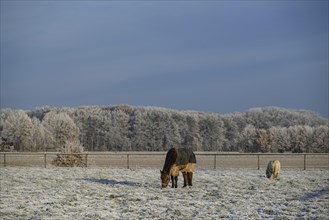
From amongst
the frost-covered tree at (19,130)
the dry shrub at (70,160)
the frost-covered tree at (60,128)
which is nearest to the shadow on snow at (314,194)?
the dry shrub at (70,160)

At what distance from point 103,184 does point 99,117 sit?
106 meters

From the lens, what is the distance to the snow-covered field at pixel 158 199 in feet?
42.1

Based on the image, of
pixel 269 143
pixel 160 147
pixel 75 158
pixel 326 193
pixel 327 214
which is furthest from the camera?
pixel 160 147

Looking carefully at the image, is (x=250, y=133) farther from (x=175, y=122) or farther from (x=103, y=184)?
(x=103, y=184)

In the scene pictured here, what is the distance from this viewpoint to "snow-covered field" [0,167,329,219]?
505 inches

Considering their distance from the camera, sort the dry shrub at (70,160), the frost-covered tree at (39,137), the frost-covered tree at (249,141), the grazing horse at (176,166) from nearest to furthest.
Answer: the grazing horse at (176,166) < the dry shrub at (70,160) < the frost-covered tree at (39,137) < the frost-covered tree at (249,141)

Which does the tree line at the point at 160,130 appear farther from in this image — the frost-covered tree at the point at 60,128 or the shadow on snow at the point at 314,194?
the shadow on snow at the point at 314,194

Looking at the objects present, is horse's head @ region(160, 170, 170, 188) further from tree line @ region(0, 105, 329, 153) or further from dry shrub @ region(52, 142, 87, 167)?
tree line @ region(0, 105, 329, 153)

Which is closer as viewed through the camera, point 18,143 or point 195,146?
point 18,143

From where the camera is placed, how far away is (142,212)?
43.2 feet

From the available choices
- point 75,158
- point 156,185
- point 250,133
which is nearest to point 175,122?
point 250,133

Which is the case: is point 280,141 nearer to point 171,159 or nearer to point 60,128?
point 60,128

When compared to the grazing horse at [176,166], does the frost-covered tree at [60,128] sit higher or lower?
higher

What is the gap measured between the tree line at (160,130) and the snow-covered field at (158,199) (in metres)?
65.2
